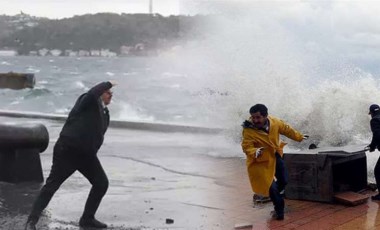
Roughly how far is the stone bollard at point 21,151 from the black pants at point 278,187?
3663 mm

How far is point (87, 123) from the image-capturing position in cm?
617

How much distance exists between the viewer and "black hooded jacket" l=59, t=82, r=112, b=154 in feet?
20.1

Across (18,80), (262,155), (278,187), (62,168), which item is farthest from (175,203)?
(18,80)

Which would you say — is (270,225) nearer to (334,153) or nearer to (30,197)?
(334,153)

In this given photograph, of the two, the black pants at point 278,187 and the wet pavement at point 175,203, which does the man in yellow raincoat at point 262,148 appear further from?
the wet pavement at point 175,203

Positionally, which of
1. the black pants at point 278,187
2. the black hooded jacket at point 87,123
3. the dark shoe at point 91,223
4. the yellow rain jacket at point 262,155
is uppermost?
the black hooded jacket at point 87,123

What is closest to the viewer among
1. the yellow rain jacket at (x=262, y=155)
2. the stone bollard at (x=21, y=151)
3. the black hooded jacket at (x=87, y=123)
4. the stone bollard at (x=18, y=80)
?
the black hooded jacket at (x=87, y=123)

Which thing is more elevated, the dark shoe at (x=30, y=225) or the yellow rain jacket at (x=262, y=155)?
the yellow rain jacket at (x=262, y=155)

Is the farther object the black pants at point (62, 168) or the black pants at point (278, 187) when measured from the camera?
the black pants at point (278, 187)

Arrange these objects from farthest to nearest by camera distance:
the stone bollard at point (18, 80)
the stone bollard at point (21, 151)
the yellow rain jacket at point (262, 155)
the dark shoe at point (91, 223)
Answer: the stone bollard at point (21, 151), the stone bollard at point (18, 80), the yellow rain jacket at point (262, 155), the dark shoe at point (91, 223)

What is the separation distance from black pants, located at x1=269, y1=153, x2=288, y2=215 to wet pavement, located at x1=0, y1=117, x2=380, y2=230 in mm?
176

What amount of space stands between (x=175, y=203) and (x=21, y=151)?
8.09 feet

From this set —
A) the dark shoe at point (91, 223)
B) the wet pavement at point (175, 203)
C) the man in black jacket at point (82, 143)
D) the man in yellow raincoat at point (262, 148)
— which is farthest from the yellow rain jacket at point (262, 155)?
the dark shoe at point (91, 223)

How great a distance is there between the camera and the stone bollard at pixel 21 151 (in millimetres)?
8375
